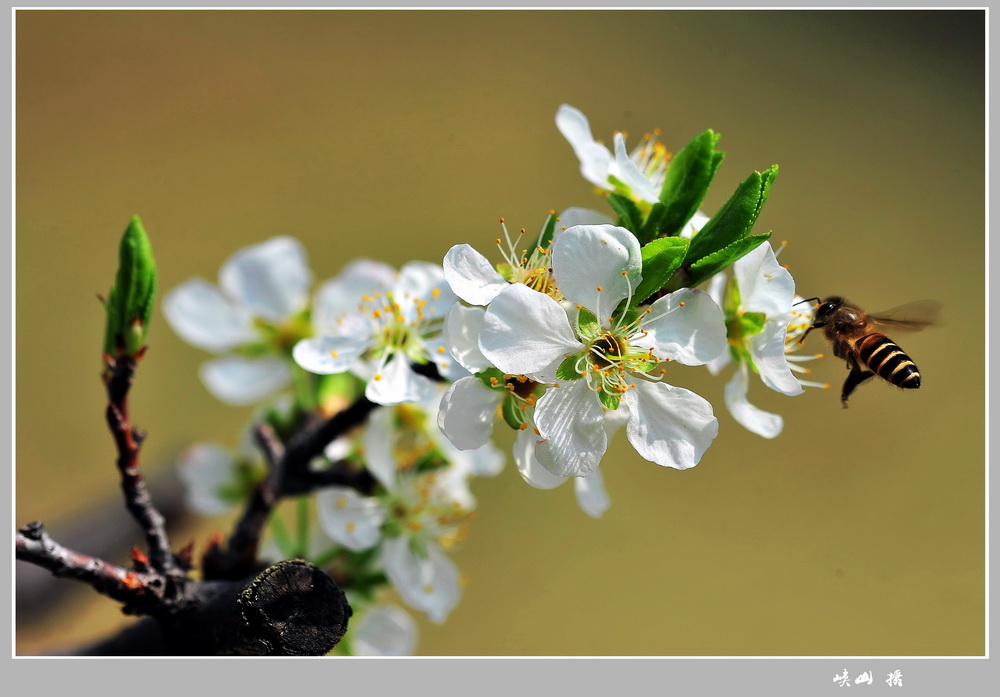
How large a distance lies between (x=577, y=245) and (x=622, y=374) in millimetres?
195

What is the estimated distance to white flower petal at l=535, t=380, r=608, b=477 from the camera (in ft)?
2.99

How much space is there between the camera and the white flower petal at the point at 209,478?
1621 mm

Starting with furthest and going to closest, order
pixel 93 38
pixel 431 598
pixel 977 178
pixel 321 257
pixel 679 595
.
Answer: pixel 977 178
pixel 93 38
pixel 321 257
pixel 679 595
pixel 431 598

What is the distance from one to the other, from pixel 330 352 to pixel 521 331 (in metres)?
0.40

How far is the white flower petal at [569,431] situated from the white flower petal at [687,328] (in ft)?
0.38

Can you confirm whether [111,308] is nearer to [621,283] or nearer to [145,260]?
[145,260]

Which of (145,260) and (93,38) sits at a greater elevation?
(93,38)

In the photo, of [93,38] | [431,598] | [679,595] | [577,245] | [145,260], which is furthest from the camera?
[93,38]

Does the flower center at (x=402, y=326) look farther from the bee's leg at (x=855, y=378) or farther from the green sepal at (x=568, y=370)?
the bee's leg at (x=855, y=378)

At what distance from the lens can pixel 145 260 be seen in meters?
1.07

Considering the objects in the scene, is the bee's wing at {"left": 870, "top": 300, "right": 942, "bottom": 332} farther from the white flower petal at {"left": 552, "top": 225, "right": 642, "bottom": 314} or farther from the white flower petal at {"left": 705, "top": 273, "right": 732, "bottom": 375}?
the white flower petal at {"left": 552, "top": 225, "right": 642, "bottom": 314}

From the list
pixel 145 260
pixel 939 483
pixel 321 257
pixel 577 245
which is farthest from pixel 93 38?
pixel 939 483

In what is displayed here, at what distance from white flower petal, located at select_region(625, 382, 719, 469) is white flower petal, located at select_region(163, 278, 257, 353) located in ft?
3.29

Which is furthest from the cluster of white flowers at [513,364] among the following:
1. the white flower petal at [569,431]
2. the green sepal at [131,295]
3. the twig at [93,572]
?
→ the twig at [93,572]
